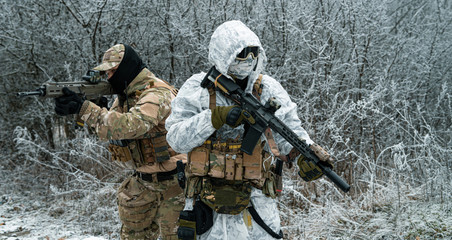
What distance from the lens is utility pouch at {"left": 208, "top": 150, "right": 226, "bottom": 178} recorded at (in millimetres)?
2057

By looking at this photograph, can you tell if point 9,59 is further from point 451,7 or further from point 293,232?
point 451,7

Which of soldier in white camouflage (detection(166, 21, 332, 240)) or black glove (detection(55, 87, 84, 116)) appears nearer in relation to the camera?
soldier in white camouflage (detection(166, 21, 332, 240))

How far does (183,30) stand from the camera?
5586 millimetres

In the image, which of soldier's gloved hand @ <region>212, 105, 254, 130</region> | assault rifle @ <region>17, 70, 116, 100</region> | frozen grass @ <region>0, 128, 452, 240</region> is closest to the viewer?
soldier's gloved hand @ <region>212, 105, 254, 130</region>

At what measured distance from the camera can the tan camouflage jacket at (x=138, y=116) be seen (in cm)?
252

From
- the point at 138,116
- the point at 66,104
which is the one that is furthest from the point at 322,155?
the point at 66,104

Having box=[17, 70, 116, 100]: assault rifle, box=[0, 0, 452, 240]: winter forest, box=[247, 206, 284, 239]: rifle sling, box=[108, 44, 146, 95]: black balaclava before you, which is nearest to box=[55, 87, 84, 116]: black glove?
box=[17, 70, 116, 100]: assault rifle

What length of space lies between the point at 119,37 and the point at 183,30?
1195 millimetres

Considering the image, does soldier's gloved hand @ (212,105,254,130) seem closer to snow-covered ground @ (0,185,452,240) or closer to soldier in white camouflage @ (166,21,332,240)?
A: soldier in white camouflage @ (166,21,332,240)

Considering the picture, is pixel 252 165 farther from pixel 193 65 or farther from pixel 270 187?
pixel 193 65

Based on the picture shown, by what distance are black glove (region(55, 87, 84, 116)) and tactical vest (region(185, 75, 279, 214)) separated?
3.22 feet

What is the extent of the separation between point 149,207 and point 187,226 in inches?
37.5

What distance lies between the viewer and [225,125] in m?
2.14

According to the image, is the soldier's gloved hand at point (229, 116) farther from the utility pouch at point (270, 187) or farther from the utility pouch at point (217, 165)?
the utility pouch at point (270, 187)
